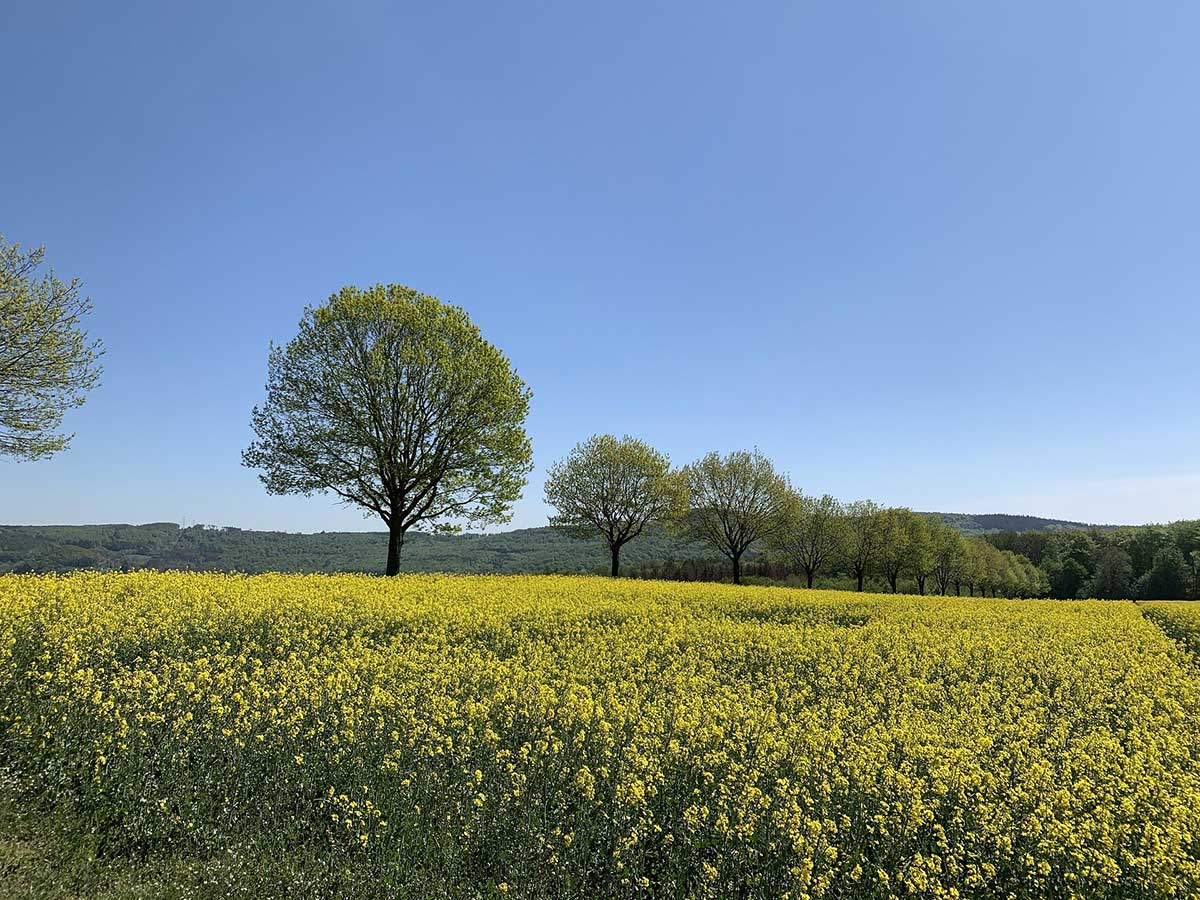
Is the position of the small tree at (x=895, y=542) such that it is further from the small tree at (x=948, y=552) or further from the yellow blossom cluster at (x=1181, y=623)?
the yellow blossom cluster at (x=1181, y=623)

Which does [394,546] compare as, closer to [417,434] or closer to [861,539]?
[417,434]

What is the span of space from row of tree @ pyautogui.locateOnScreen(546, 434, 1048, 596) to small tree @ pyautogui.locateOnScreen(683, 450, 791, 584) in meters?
0.08

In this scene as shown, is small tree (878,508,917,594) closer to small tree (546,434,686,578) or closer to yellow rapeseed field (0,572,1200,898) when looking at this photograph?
small tree (546,434,686,578)

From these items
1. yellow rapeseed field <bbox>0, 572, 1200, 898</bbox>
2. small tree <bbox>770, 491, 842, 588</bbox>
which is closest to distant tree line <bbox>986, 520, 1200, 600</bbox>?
small tree <bbox>770, 491, 842, 588</bbox>

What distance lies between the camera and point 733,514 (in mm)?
47750

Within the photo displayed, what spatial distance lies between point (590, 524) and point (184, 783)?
34.3m

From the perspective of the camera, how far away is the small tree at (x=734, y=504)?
47.6 meters

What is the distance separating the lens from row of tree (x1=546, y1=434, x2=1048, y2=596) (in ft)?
131

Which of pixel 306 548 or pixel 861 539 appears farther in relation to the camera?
pixel 306 548

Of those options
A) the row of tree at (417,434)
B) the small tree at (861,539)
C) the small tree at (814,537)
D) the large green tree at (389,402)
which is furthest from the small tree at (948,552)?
the large green tree at (389,402)

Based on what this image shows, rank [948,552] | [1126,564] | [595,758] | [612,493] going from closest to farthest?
[595,758] → [612,493] → [948,552] → [1126,564]

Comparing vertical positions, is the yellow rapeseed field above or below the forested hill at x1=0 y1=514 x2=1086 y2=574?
above

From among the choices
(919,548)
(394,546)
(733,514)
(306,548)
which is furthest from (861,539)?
(306,548)

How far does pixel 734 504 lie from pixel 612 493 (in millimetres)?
12815
